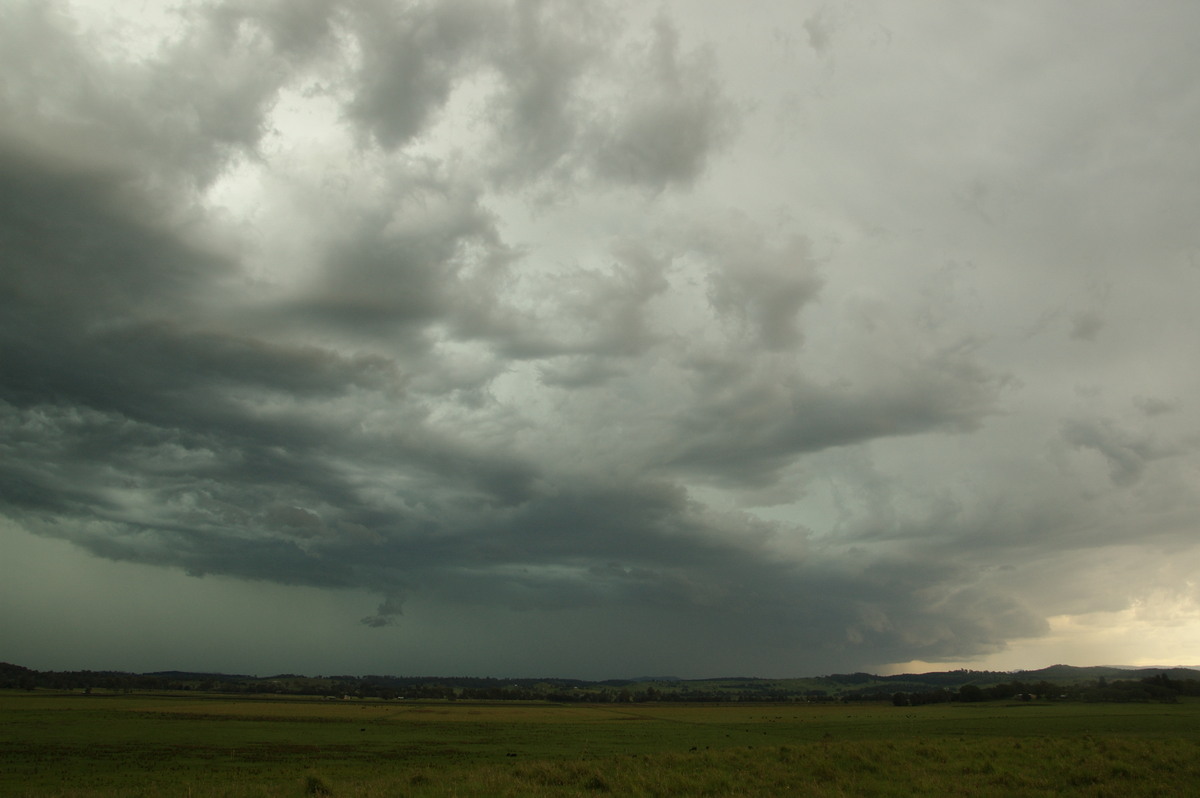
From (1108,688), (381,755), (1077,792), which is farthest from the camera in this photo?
(1108,688)

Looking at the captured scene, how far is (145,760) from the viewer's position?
167 feet

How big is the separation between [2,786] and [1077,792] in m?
51.4

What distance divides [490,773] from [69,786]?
25294 millimetres

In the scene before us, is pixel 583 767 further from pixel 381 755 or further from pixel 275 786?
pixel 381 755

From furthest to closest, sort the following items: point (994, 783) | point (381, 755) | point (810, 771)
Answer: point (381, 755) → point (810, 771) → point (994, 783)

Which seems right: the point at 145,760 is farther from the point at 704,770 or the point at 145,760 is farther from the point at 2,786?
the point at 704,770

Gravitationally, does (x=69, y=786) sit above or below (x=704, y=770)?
below

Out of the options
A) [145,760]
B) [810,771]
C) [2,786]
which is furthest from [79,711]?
[810,771]

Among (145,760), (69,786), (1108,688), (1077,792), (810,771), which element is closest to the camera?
(1077,792)

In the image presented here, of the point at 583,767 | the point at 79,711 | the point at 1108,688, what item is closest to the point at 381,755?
the point at 583,767

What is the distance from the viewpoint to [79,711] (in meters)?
107

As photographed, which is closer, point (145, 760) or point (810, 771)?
point (810, 771)

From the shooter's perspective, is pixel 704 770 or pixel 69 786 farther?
pixel 69 786

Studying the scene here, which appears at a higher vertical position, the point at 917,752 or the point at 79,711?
the point at 917,752
